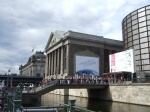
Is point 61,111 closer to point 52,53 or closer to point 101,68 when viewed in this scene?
point 101,68

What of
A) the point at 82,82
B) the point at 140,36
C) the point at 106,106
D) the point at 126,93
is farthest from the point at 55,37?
the point at 106,106

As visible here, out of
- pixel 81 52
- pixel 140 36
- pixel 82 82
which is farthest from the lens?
pixel 81 52

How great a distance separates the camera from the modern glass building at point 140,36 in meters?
67.2

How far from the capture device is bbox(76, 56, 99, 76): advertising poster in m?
78.4

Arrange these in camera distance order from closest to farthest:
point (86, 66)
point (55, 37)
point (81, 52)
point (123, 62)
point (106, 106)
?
point (106, 106)
point (123, 62)
point (86, 66)
point (81, 52)
point (55, 37)

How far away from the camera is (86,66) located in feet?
260

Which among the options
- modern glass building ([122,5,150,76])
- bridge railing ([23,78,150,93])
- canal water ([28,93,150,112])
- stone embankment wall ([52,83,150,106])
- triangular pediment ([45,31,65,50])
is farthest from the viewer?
triangular pediment ([45,31,65,50])

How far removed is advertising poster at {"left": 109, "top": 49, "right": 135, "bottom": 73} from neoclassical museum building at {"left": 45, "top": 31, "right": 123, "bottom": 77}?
1872cm

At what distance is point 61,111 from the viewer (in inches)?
1106

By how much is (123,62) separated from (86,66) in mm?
23838

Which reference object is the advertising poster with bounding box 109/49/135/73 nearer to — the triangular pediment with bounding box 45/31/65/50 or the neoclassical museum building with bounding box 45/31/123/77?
the neoclassical museum building with bounding box 45/31/123/77

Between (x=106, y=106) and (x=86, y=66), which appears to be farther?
(x=86, y=66)

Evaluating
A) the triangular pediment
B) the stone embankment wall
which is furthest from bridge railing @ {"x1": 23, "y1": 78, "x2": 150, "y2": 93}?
the triangular pediment

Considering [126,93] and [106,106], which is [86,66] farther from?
[106,106]
